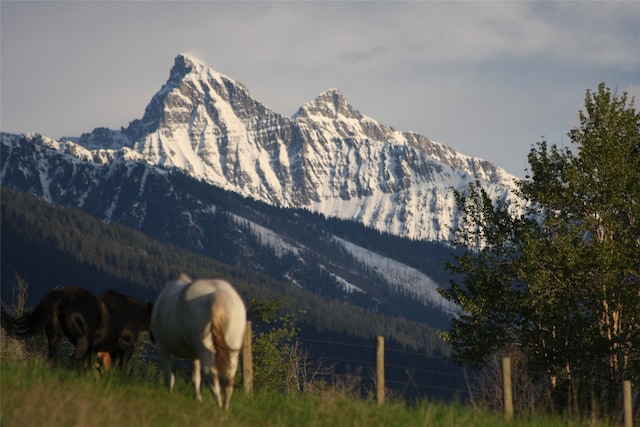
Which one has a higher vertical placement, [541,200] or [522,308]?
[541,200]

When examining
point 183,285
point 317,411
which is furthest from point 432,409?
point 183,285

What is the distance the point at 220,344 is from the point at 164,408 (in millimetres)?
1211

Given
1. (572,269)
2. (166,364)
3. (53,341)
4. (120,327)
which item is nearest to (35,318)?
(53,341)

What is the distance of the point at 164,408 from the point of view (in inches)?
520

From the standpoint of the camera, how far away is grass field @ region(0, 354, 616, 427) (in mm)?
11821

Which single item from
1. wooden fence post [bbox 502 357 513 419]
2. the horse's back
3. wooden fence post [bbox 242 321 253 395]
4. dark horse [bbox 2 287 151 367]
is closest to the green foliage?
wooden fence post [bbox 242 321 253 395]

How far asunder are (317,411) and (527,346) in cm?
2722

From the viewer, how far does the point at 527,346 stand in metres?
39.8

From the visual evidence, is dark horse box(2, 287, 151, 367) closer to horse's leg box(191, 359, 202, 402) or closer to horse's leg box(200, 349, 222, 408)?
horse's leg box(191, 359, 202, 402)

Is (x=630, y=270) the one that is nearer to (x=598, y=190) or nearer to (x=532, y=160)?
(x=598, y=190)

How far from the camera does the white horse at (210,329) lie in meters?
13.7

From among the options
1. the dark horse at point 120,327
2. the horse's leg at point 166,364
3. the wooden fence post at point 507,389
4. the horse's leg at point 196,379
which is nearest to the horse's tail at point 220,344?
the horse's leg at point 196,379

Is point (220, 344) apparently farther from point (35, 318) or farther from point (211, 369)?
point (35, 318)

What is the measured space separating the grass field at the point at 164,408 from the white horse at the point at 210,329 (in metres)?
0.48
